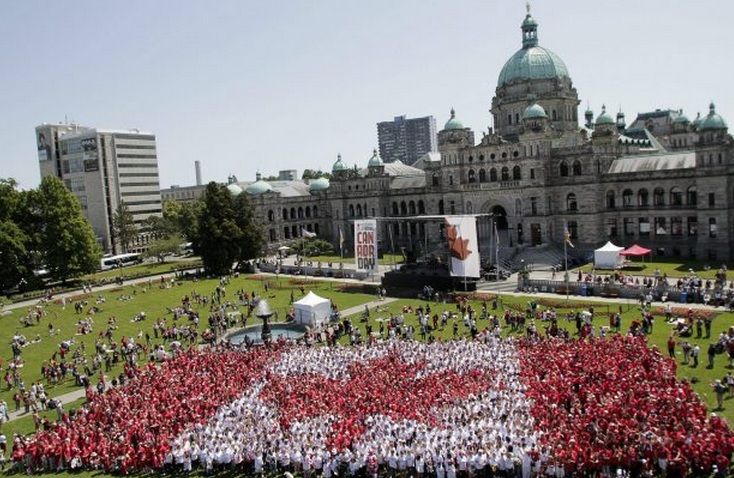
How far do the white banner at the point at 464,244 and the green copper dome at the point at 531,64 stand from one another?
39.1 metres

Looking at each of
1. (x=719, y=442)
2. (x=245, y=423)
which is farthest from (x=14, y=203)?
(x=719, y=442)

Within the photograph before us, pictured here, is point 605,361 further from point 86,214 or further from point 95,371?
point 86,214

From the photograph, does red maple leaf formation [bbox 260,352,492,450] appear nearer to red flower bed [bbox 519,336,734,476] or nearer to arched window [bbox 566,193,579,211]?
red flower bed [bbox 519,336,734,476]

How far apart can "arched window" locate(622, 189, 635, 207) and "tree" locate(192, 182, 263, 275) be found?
4520 cm

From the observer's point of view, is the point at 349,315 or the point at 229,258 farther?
the point at 229,258

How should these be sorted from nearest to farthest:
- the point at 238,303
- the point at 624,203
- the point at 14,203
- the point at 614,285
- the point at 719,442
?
the point at 719,442 < the point at 614,285 < the point at 238,303 < the point at 624,203 < the point at 14,203

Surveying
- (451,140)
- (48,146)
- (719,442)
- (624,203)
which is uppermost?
(48,146)

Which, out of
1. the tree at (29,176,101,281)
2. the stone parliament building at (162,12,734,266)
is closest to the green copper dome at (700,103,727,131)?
the stone parliament building at (162,12,734,266)

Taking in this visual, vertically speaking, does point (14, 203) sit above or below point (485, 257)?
above

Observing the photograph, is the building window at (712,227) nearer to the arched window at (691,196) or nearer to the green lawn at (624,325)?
the arched window at (691,196)

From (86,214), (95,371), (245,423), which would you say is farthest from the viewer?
(86,214)

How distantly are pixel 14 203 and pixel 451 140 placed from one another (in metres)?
56.0

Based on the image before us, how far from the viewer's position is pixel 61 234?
8125cm

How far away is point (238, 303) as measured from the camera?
63.0 meters
